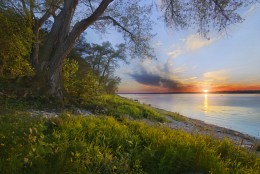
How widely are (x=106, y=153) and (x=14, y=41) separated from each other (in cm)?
1104

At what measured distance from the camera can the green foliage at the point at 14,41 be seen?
1215 cm

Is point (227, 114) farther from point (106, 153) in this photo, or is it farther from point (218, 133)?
point (106, 153)

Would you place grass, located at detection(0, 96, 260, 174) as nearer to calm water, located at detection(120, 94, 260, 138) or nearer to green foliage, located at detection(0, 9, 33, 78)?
green foliage, located at detection(0, 9, 33, 78)

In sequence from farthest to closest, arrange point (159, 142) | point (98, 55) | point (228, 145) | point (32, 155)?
point (98, 55)
point (228, 145)
point (159, 142)
point (32, 155)

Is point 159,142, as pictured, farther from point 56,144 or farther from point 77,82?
point 77,82

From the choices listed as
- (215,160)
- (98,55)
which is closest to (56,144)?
(215,160)

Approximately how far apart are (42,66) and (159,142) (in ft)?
32.0

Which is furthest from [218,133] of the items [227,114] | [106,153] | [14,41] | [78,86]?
[227,114]

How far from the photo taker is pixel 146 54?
17.0 metres

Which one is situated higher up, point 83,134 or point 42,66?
point 42,66

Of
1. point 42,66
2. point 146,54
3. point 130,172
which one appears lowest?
point 130,172

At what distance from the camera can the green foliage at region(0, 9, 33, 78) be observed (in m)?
12.1

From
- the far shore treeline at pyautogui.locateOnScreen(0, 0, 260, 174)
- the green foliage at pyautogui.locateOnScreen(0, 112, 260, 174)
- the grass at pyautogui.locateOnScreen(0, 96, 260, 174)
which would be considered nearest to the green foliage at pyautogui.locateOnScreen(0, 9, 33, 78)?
the far shore treeline at pyautogui.locateOnScreen(0, 0, 260, 174)

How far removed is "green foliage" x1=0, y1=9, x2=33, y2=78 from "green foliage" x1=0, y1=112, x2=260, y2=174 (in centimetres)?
863
